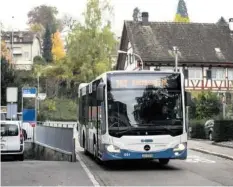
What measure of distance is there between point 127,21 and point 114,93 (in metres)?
46.7

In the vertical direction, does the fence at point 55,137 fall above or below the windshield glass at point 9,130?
below

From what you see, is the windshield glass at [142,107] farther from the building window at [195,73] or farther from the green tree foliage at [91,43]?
the green tree foliage at [91,43]

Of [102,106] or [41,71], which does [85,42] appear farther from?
[102,106]

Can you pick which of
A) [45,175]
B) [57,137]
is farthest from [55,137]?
[45,175]

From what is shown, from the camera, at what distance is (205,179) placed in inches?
538

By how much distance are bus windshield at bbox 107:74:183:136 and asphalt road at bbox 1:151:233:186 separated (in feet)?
4.77

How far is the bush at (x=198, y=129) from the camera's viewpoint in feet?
118

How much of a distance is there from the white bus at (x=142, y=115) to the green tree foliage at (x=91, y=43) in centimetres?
5067

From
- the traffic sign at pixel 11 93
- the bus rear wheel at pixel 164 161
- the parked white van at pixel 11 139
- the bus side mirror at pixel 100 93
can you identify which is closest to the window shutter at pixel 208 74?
the traffic sign at pixel 11 93

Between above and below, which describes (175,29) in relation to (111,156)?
above

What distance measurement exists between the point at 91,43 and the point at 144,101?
5264 cm

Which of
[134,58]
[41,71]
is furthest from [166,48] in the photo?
[41,71]

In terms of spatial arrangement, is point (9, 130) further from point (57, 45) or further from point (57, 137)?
point (57, 45)

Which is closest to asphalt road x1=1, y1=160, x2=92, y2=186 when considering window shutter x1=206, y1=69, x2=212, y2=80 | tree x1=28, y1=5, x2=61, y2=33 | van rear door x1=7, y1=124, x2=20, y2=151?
van rear door x1=7, y1=124, x2=20, y2=151
